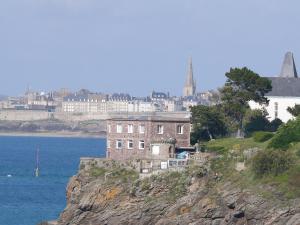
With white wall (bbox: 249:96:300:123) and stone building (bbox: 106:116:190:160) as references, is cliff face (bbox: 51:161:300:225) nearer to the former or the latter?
stone building (bbox: 106:116:190:160)

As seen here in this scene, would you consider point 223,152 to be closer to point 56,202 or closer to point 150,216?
point 150,216

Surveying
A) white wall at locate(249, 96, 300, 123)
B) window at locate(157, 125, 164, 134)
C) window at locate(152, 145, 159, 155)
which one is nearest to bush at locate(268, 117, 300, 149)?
window at locate(152, 145, 159, 155)

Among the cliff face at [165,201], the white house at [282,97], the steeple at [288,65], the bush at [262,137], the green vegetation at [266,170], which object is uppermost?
the steeple at [288,65]

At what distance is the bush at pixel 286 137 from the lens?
185 feet

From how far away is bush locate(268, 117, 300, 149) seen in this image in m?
56.3

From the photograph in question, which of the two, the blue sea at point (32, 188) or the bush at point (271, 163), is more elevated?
the bush at point (271, 163)

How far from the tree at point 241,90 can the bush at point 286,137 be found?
784 centimetres

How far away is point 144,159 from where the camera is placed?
5912cm

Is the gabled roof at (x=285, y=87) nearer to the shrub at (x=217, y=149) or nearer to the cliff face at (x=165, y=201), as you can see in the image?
the shrub at (x=217, y=149)

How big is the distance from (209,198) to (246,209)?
8.03 ft

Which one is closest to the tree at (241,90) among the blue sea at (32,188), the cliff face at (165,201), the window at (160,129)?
the window at (160,129)

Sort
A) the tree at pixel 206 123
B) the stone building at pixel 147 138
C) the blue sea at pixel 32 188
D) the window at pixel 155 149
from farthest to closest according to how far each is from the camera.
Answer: the blue sea at pixel 32 188
the tree at pixel 206 123
the stone building at pixel 147 138
the window at pixel 155 149

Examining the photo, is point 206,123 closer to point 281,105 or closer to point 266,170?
point 281,105

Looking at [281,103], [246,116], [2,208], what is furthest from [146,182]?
[2,208]
